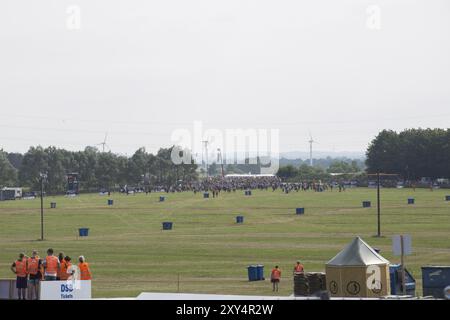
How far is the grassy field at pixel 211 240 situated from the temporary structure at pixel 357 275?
826cm

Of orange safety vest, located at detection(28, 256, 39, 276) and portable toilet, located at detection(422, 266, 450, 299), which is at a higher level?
orange safety vest, located at detection(28, 256, 39, 276)

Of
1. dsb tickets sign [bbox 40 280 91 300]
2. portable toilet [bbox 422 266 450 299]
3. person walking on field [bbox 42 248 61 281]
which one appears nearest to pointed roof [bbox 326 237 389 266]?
portable toilet [bbox 422 266 450 299]

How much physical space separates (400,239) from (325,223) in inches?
2265

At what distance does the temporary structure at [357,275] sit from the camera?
29047mm

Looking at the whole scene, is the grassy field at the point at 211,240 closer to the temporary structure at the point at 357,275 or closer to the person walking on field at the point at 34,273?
the person walking on field at the point at 34,273

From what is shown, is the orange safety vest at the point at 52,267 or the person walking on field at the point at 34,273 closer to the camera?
the orange safety vest at the point at 52,267

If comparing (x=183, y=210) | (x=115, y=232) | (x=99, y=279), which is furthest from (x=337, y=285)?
(x=183, y=210)

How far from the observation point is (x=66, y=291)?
27453mm

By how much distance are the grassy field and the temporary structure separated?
8256mm

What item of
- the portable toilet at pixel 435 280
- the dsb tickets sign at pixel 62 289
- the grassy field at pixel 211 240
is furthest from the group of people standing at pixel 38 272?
the portable toilet at pixel 435 280

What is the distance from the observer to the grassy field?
45844 mm

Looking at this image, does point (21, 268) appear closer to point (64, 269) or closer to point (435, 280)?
point (64, 269)

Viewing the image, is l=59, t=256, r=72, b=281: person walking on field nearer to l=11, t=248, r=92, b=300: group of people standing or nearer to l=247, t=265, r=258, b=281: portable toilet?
l=11, t=248, r=92, b=300: group of people standing
